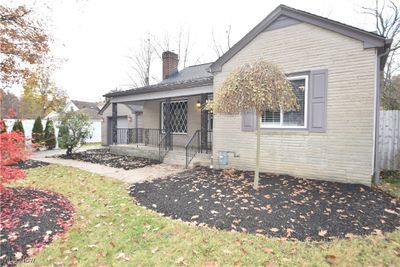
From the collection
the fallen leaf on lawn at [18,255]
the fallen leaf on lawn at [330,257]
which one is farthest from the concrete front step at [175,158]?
the fallen leaf on lawn at [330,257]

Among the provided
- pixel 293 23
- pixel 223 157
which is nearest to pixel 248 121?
pixel 223 157

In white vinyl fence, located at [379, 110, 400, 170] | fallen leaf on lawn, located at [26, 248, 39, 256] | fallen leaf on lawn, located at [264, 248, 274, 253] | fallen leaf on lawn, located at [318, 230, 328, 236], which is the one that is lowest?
fallen leaf on lawn, located at [26, 248, 39, 256]

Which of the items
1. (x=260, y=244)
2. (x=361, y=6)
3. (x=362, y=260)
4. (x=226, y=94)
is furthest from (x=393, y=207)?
(x=361, y=6)

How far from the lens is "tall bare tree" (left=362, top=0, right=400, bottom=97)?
14.6 m

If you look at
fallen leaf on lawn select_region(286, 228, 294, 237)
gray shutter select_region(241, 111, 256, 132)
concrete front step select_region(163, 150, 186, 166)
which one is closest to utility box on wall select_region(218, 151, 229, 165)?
gray shutter select_region(241, 111, 256, 132)

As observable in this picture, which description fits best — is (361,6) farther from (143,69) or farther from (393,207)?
(143,69)

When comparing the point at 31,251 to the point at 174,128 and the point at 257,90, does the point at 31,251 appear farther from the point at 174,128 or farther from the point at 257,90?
the point at 174,128

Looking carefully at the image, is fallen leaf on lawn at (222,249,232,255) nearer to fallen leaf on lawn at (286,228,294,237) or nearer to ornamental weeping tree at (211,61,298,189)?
fallen leaf on lawn at (286,228,294,237)

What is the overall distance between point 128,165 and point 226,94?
233 inches

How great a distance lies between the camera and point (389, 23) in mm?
15062

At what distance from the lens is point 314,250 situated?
3084 millimetres

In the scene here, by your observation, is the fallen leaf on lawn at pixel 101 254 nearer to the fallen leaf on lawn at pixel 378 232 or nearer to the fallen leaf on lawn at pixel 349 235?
the fallen leaf on lawn at pixel 349 235

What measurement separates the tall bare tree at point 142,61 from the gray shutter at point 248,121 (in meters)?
23.6

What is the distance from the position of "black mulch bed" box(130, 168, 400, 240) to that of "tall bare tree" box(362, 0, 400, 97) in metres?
13.4
